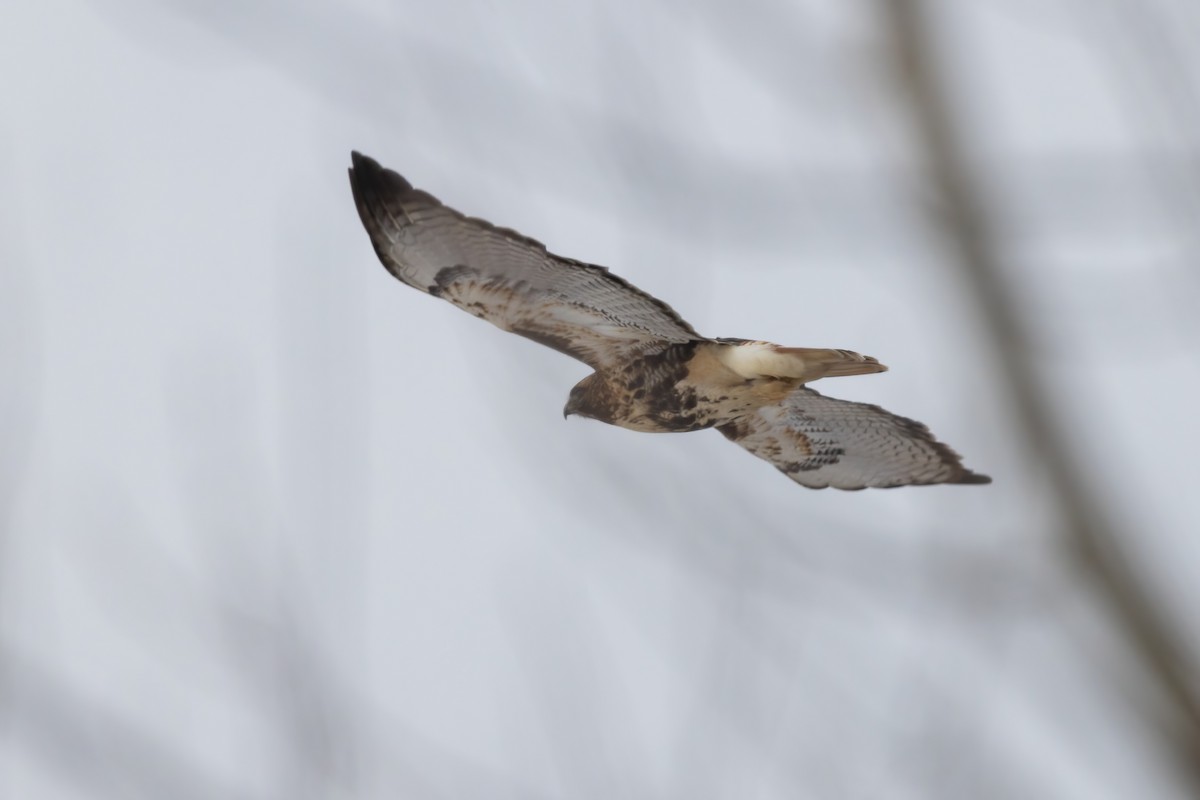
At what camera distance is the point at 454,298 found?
4.59 metres

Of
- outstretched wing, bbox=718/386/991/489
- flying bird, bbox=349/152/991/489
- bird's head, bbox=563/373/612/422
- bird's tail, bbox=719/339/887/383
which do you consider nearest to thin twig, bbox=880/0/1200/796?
flying bird, bbox=349/152/991/489

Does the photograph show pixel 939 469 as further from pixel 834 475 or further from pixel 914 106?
pixel 914 106

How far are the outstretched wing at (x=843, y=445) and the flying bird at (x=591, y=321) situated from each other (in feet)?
2.85

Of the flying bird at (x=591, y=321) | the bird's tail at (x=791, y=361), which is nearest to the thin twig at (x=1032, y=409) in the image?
the flying bird at (x=591, y=321)

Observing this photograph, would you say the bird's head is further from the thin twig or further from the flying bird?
the thin twig

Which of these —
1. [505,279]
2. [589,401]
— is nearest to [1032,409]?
[505,279]

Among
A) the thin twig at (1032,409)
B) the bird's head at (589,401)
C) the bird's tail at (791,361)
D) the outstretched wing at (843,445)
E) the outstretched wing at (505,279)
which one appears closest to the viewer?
the thin twig at (1032,409)

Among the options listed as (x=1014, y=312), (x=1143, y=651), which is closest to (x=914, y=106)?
(x=1014, y=312)

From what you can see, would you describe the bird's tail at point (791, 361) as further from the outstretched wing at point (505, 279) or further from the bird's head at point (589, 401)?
the bird's head at point (589, 401)

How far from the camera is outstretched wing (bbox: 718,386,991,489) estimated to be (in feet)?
19.0

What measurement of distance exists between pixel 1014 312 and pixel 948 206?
23 centimetres

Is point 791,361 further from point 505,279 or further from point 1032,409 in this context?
point 1032,409

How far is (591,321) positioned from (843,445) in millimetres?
1844

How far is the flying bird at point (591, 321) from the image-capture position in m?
4.33
